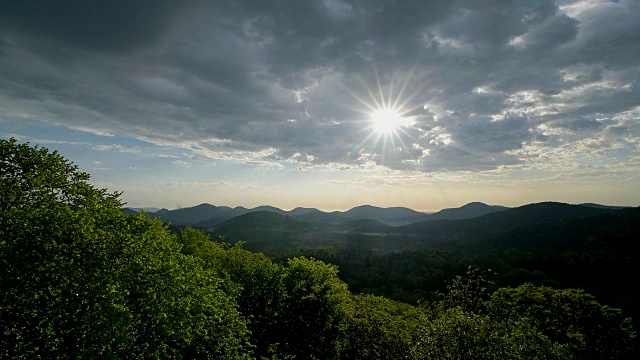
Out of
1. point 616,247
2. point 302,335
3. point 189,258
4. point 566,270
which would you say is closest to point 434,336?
point 302,335

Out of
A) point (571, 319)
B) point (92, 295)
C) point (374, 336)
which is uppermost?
point (92, 295)

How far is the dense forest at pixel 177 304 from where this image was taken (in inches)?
814

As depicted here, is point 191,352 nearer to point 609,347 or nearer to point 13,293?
point 13,293

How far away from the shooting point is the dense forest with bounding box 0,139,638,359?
814 inches

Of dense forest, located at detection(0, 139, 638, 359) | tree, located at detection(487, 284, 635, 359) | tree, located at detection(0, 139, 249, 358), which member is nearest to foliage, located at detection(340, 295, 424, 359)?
dense forest, located at detection(0, 139, 638, 359)

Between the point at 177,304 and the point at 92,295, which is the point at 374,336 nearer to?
the point at 177,304

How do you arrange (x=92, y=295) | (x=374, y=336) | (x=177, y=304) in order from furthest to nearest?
1. (x=374, y=336)
2. (x=177, y=304)
3. (x=92, y=295)

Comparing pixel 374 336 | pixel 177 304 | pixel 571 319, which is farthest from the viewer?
pixel 571 319

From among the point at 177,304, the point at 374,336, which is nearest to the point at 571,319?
the point at 374,336

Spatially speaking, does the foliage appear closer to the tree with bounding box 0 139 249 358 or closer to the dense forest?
the dense forest

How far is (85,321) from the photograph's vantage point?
810 inches

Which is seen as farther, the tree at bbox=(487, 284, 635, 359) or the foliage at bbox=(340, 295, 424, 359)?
the tree at bbox=(487, 284, 635, 359)

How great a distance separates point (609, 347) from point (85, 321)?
59.0 m

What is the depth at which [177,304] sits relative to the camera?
2400cm
